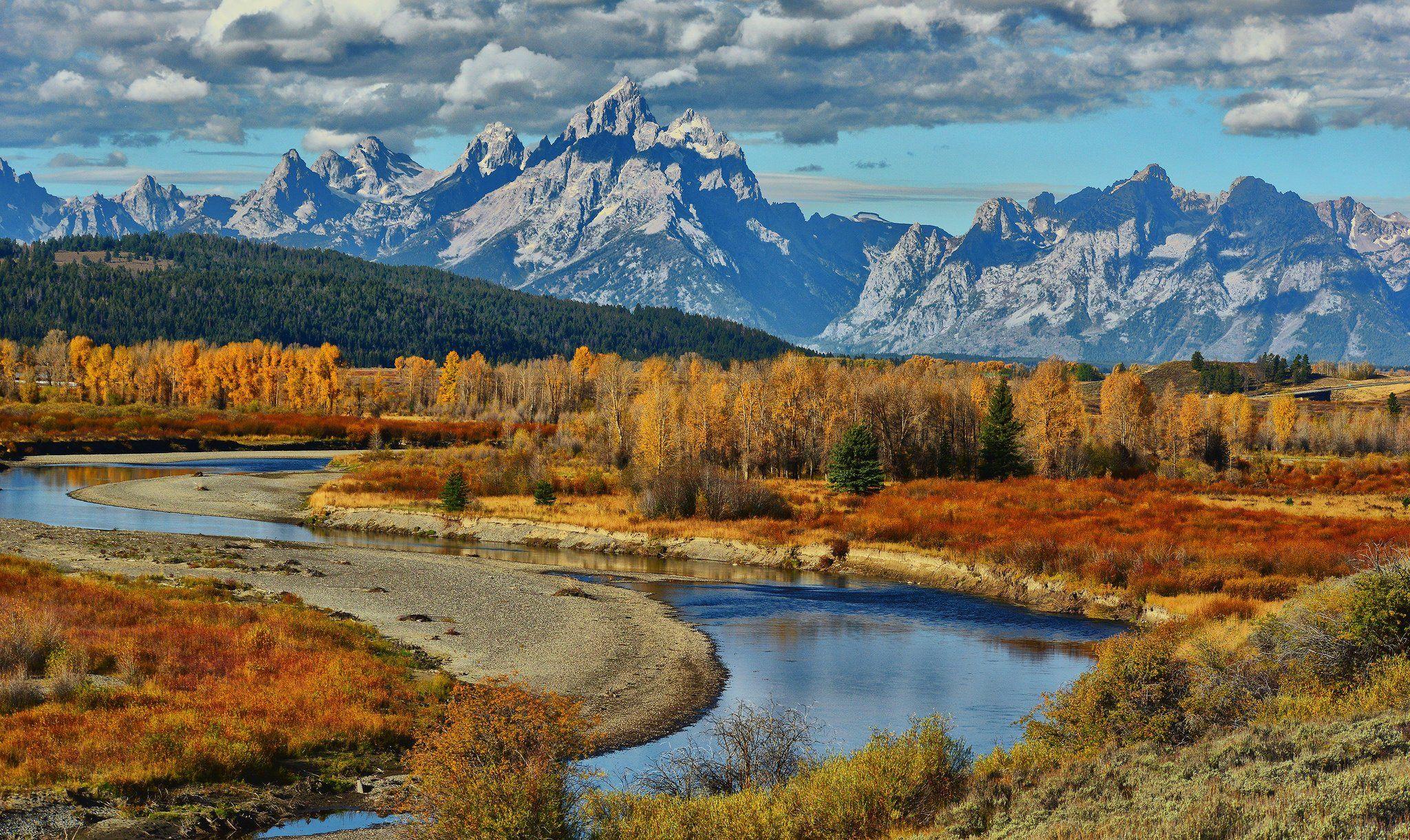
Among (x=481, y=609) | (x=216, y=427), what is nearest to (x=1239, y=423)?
(x=481, y=609)

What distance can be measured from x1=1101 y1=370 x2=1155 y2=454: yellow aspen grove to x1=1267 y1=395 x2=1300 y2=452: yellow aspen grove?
180ft

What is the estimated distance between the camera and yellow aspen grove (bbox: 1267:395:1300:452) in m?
Answer: 160

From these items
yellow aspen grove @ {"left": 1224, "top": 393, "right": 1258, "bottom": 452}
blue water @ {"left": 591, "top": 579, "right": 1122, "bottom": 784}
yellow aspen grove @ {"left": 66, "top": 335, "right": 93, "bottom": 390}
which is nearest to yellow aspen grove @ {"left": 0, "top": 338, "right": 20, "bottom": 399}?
yellow aspen grove @ {"left": 66, "top": 335, "right": 93, "bottom": 390}

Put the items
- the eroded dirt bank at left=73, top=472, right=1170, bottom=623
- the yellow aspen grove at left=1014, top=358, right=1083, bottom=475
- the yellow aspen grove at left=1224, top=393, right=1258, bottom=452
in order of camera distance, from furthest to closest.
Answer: the yellow aspen grove at left=1224, top=393, right=1258, bottom=452, the yellow aspen grove at left=1014, top=358, right=1083, bottom=475, the eroded dirt bank at left=73, top=472, right=1170, bottom=623

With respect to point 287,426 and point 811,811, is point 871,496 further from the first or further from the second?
point 287,426

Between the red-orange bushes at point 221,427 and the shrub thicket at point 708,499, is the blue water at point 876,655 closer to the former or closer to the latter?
the shrub thicket at point 708,499

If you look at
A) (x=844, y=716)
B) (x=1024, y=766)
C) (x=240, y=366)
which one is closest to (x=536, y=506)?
(x=844, y=716)

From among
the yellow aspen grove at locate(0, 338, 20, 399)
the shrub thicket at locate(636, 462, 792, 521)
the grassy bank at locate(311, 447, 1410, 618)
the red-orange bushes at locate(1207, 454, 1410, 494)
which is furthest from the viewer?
the yellow aspen grove at locate(0, 338, 20, 399)

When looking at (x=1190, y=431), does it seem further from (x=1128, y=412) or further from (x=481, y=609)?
(x=481, y=609)

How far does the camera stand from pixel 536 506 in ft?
247

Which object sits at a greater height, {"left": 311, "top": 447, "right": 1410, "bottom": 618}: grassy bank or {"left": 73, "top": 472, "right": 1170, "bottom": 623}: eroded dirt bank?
{"left": 311, "top": 447, "right": 1410, "bottom": 618}: grassy bank

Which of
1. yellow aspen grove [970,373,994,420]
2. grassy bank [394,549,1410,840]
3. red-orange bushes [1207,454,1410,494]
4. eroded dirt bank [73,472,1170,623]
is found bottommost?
eroded dirt bank [73,472,1170,623]

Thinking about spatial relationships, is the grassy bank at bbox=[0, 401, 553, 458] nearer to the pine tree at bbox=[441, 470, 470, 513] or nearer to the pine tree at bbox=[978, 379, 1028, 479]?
the pine tree at bbox=[441, 470, 470, 513]

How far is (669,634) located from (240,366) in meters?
176
